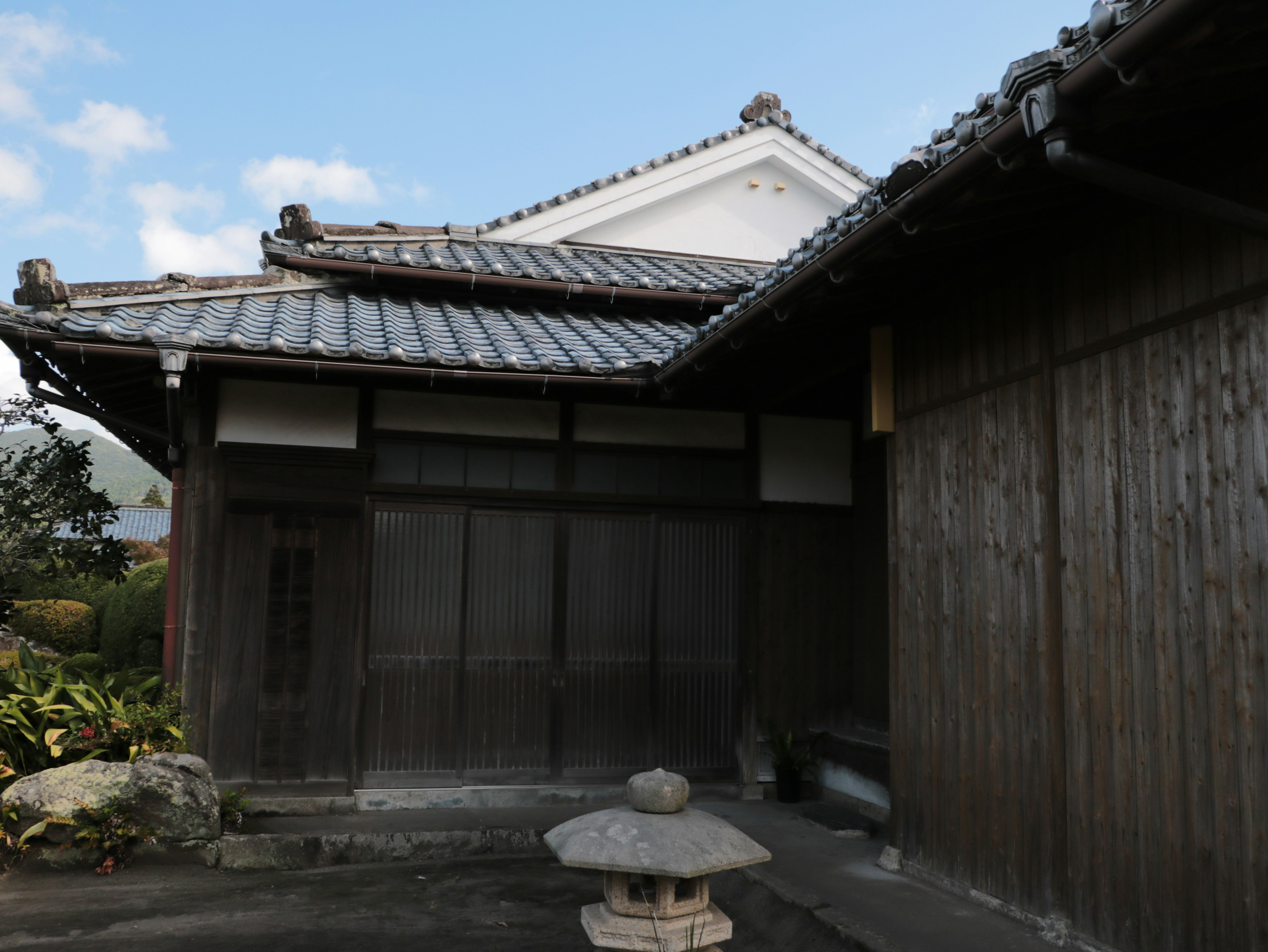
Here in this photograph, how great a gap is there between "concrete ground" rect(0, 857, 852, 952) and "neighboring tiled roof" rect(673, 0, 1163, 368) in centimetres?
381

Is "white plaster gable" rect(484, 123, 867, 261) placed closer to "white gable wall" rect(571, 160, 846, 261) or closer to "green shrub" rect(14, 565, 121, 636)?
"white gable wall" rect(571, 160, 846, 261)

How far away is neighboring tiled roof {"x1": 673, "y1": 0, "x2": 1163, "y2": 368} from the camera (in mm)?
3080

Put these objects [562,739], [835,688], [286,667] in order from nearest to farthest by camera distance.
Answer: [286,667] < [562,739] < [835,688]

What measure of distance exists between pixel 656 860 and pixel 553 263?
324 inches

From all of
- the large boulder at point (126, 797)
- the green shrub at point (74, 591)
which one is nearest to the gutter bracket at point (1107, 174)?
the large boulder at point (126, 797)

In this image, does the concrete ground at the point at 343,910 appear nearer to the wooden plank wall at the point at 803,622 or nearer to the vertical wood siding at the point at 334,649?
the vertical wood siding at the point at 334,649

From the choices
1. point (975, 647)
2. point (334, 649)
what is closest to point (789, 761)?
point (975, 647)

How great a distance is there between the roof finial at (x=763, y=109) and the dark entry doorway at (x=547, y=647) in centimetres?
675

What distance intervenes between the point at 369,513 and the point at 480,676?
1714 millimetres

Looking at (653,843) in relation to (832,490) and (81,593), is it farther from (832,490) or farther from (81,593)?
(81,593)

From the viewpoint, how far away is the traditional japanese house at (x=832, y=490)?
3920 mm

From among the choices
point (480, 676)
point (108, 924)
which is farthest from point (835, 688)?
point (108, 924)

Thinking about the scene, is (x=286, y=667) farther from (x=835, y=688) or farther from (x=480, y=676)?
(x=835, y=688)

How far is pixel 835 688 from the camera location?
8.99 meters
